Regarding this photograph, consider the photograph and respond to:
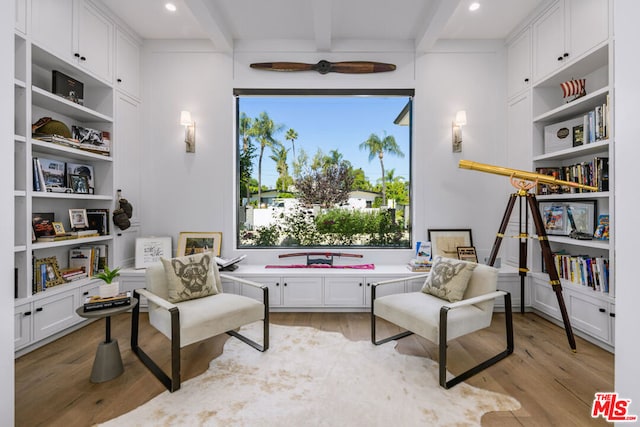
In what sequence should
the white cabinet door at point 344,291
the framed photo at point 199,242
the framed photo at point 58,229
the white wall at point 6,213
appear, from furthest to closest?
the framed photo at point 199,242 → the white cabinet door at point 344,291 → the framed photo at point 58,229 → the white wall at point 6,213

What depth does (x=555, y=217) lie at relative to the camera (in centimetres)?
312

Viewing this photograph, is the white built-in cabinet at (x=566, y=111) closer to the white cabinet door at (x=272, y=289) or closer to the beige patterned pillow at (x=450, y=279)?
the beige patterned pillow at (x=450, y=279)

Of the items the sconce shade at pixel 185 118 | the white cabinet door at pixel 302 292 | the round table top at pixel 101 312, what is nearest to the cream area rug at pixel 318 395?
the round table top at pixel 101 312

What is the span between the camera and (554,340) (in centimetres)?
266

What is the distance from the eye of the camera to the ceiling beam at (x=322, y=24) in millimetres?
2822

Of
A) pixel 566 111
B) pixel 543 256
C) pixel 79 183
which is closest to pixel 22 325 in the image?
pixel 79 183

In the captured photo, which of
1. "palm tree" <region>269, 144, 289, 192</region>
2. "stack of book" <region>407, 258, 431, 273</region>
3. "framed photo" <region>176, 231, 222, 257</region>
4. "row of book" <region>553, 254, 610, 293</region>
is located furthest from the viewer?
"palm tree" <region>269, 144, 289, 192</region>

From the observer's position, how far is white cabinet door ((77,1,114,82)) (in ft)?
9.52

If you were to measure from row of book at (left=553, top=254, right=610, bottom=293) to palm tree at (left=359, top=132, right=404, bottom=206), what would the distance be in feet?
6.41

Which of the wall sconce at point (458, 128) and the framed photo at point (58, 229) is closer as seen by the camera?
the framed photo at point (58, 229)

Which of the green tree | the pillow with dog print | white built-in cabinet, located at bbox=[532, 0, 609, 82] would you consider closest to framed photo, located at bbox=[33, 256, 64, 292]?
the pillow with dog print

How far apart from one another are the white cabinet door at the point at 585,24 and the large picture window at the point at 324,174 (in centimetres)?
172

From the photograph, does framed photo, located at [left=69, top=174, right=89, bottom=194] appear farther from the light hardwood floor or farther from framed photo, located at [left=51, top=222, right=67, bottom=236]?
the light hardwood floor

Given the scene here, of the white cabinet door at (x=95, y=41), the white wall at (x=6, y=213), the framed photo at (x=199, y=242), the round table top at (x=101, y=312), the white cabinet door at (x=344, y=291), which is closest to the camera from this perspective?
the white wall at (x=6, y=213)
